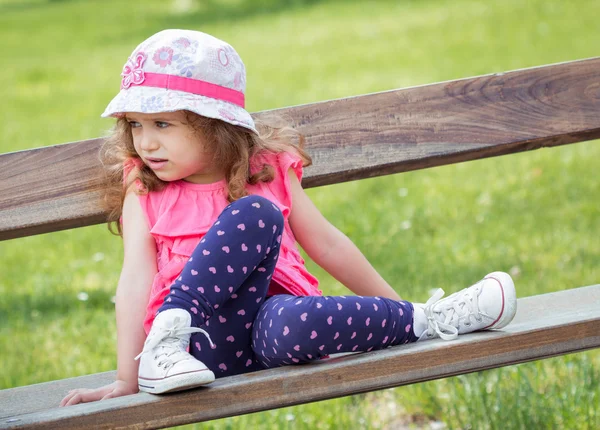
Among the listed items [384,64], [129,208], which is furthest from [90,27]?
[129,208]

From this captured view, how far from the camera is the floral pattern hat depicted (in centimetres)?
218

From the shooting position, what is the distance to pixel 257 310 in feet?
7.06

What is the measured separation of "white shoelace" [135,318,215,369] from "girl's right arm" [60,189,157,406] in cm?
21

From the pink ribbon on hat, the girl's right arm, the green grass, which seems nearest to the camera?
the girl's right arm

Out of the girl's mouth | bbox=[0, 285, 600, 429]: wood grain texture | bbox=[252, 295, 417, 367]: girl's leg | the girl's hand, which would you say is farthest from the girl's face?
bbox=[0, 285, 600, 429]: wood grain texture

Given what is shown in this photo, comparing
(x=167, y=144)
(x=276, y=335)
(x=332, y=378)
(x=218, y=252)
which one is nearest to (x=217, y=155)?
(x=167, y=144)

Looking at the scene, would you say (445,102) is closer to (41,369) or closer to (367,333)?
(367,333)

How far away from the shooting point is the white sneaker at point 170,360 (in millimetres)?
1719

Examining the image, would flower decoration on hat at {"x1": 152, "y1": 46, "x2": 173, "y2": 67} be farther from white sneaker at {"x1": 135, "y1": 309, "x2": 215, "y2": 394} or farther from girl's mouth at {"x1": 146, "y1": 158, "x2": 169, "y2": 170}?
white sneaker at {"x1": 135, "y1": 309, "x2": 215, "y2": 394}

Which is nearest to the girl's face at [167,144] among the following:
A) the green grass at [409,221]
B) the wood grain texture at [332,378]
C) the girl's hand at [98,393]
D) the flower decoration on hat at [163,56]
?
the flower decoration on hat at [163,56]

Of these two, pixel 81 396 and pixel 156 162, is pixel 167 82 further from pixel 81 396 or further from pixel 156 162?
pixel 81 396

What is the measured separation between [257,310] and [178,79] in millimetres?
583

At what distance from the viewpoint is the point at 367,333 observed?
205cm

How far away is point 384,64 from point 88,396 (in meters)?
8.13
